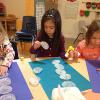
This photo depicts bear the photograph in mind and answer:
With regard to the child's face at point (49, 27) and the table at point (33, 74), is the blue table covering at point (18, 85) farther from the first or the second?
the child's face at point (49, 27)

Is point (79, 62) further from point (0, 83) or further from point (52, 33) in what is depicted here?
point (0, 83)

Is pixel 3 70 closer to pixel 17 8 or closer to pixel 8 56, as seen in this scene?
pixel 8 56

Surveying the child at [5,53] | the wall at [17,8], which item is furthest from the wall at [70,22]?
the child at [5,53]

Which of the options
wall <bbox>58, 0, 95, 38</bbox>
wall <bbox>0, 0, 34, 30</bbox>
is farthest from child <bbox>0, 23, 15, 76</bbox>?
wall <bbox>58, 0, 95, 38</bbox>

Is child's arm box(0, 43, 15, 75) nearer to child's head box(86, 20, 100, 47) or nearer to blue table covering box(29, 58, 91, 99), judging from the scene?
blue table covering box(29, 58, 91, 99)

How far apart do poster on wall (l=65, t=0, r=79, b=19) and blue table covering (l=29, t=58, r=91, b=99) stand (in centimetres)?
293

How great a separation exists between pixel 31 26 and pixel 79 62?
2.34m

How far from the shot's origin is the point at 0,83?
1.11m

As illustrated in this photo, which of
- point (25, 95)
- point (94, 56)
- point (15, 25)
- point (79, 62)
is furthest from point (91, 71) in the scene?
point (15, 25)

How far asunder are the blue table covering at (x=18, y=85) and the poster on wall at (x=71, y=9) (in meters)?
3.10

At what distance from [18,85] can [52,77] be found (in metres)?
0.23

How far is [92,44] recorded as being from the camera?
1722mm

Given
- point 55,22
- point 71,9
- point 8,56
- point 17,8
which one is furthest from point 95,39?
point 17,8

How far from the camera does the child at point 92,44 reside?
1639mm
